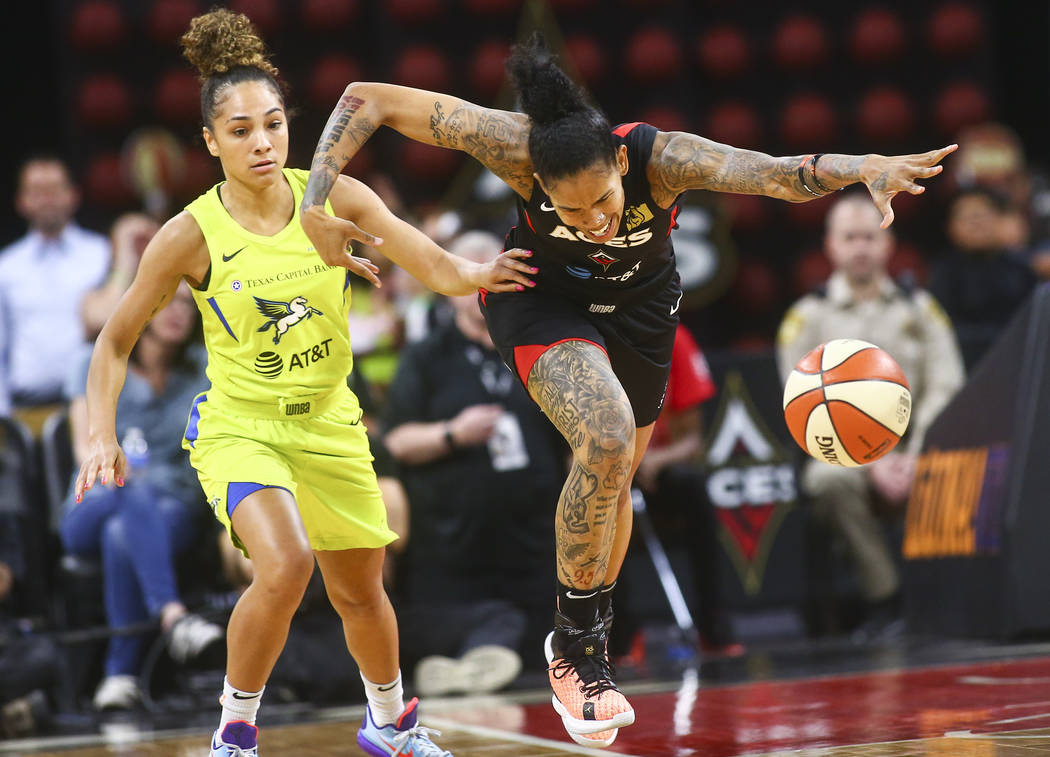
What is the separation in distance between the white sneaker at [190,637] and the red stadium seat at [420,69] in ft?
21.9

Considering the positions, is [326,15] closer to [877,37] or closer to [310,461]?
[877,37]

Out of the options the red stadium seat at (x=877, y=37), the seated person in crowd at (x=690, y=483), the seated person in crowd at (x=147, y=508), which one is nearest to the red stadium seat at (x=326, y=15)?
the red stadium seat at (x=877, y=37)

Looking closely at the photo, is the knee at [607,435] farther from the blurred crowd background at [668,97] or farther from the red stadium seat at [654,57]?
the red stadium seat at [654,57]

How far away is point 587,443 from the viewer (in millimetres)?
3664

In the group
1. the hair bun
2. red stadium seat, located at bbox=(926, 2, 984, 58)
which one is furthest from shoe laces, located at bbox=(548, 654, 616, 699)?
red stadium seat, located at bbox=(926, 2, 984, 58)

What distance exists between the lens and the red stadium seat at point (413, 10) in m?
11.6

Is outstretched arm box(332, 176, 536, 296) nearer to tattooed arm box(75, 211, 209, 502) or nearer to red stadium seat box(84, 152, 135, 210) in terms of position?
tattooed arm box(75, 211, 209, 502)

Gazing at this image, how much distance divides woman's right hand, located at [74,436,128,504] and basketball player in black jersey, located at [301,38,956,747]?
2.66 ft

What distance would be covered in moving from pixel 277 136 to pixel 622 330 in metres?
1.19

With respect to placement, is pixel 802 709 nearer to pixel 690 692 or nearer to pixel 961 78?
pixel 690 692

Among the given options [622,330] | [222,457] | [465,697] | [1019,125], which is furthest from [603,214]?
→ [1019,125]

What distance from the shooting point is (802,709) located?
459 centimetres

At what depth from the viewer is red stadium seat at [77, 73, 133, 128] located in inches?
445

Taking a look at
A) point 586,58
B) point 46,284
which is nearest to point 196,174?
point 46,284
